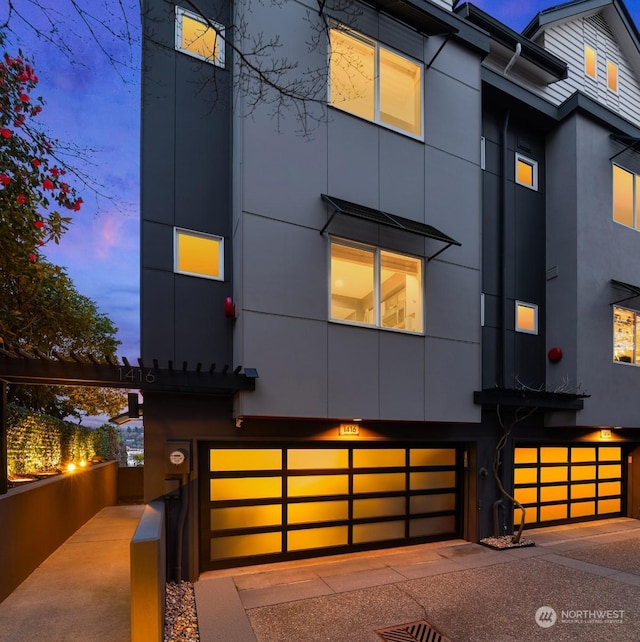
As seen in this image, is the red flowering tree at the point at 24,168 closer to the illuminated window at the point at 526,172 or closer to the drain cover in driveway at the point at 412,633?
the drain cover in driveway at the point at 412,633

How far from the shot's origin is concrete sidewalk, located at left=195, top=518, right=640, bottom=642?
4.61 metres

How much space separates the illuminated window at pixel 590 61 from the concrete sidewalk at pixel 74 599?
45.9 ft

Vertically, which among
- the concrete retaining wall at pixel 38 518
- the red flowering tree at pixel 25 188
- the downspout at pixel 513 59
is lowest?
the concrete retaining wall at pixel 38 518

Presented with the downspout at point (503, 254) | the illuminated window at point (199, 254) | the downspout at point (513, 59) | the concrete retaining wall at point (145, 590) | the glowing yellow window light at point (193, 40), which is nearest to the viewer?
the concrete retaining wall at point (145, 590)

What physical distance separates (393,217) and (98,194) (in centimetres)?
413

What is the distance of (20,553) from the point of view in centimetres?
540

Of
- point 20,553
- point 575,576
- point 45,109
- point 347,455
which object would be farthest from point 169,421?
point 575,576

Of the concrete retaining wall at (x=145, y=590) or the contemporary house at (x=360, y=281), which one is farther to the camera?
the contemporary house at (x=360, y=281)

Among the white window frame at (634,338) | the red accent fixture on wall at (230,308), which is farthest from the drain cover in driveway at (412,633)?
the white window frame at (634,338)

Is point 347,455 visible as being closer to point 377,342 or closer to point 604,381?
point 377,342

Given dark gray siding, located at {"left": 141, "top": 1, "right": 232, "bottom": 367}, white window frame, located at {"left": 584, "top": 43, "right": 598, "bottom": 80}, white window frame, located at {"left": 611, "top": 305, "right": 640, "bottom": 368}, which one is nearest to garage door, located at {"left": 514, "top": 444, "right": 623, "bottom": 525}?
white window frame, located at {"left": 611, "top": 305, "right": 640, "bottom": 368}

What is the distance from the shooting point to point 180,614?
4.77m

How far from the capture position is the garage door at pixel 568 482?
9125mm

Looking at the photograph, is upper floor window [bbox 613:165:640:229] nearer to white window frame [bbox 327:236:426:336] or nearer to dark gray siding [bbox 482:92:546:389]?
dark gray siding [bbox 482:92:546:389]
